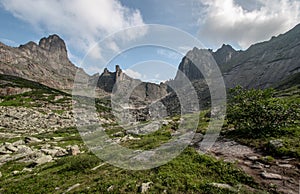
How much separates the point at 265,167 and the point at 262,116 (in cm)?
762

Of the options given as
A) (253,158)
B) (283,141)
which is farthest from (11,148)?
(283,141)

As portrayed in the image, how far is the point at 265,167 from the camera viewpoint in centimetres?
1173

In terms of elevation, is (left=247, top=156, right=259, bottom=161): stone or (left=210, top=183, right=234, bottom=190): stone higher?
(left=247, top=156, right=259, bottom=161): stone

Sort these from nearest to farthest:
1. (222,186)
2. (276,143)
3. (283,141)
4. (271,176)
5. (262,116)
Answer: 1. (222,186)
2. (271,176)
3. (276,143)
4. (283,141)
5. (262,116)

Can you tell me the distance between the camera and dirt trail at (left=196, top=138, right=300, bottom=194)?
32.1 feet

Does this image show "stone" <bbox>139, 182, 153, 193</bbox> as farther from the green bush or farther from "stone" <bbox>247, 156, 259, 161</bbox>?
the green bush

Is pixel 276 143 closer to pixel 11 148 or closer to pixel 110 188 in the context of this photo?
pixel 110 188

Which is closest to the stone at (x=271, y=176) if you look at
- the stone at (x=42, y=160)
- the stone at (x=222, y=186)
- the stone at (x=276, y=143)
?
the stone at (x=222, y=186)

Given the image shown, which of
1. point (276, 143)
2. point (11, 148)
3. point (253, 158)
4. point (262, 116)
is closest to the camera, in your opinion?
point (253, 158)

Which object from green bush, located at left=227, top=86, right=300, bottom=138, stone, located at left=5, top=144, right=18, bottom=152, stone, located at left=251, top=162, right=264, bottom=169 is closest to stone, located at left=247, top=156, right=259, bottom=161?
stone, located at left=251, top=162, right=264, bottom=169

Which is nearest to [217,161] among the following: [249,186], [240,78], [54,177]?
[249,186]

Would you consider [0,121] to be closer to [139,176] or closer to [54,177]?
[54,177]

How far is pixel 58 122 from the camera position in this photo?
7819 centimetres

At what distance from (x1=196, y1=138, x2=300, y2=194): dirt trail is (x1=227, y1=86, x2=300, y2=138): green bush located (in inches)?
128
